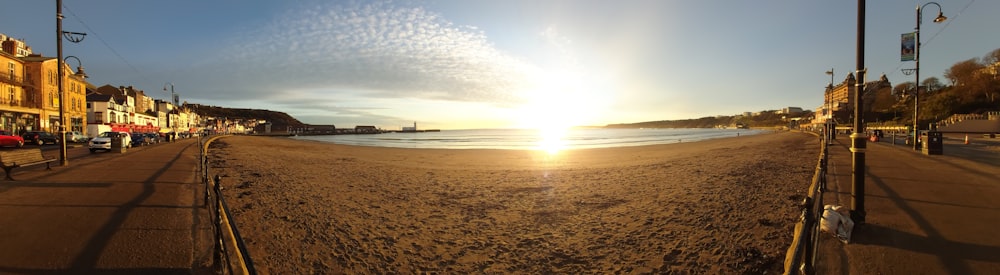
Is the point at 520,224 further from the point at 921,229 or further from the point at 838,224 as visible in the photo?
the point at 921,229

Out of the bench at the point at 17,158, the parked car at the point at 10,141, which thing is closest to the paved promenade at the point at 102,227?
the bench at the point at 17,158

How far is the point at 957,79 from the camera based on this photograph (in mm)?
83875

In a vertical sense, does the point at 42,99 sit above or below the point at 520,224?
above

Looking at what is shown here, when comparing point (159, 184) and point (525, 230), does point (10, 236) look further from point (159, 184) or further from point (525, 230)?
point (525, 230)

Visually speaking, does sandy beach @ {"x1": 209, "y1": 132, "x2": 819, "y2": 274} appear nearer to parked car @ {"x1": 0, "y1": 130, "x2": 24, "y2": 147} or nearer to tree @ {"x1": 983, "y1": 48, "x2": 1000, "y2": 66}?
parked car @ {"x1": 0, "y1": 130, "x2": 24, "y2": 147}

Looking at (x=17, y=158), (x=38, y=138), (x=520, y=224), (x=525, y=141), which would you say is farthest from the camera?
(x=525, y=141)

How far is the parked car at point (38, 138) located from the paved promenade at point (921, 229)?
50.4m

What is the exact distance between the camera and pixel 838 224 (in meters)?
5.99

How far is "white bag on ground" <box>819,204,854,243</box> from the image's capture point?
5879 millimetres

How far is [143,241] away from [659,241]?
327 inches

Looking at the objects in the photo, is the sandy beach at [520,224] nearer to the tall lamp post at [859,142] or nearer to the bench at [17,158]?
the tall lamp post at [859,142]

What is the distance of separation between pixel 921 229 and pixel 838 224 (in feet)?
5.02

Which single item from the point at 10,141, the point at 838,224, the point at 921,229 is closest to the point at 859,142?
the point at 921,229

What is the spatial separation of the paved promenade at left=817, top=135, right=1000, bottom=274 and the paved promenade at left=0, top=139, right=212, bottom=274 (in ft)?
28.4
